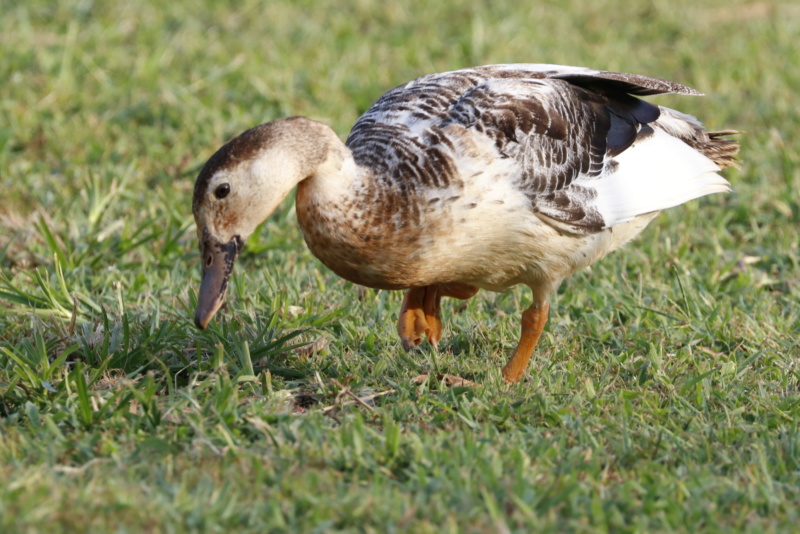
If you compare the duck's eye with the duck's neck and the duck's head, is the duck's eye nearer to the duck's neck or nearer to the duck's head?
the duck's head

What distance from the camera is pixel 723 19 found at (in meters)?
9.35

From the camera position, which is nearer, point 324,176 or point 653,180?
point 324,176

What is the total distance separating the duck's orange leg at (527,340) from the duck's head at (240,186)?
1.17m

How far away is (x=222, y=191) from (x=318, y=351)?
3.32ft

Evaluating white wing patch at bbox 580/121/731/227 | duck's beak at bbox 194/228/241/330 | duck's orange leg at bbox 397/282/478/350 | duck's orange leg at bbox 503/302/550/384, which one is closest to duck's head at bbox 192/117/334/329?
duck's beak at bbox 194/228/241/330

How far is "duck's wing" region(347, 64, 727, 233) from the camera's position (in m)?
3.94

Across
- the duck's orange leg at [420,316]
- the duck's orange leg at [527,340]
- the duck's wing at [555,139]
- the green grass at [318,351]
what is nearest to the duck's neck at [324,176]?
the duck's wing at [555,139]

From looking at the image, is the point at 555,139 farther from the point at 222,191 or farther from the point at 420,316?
the point at 222,191

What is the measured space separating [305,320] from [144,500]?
4.99 feet

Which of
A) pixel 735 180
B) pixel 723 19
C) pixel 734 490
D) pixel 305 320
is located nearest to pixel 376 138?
pixel 305 320

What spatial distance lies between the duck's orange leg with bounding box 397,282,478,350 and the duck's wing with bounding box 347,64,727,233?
26.9 inches

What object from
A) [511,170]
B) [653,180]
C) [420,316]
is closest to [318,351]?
[420,316]

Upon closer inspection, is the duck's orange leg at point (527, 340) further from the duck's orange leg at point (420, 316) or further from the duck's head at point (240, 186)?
the duck's head at point (240, 186)

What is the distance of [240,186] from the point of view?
3.46 meters
